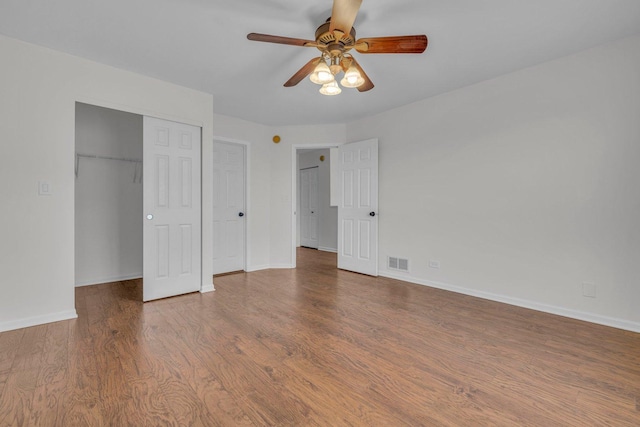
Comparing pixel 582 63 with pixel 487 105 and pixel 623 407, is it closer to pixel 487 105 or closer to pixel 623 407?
pixel 487 105

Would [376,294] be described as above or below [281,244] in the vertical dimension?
below

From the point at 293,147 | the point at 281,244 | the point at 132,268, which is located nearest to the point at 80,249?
the point at 132,268

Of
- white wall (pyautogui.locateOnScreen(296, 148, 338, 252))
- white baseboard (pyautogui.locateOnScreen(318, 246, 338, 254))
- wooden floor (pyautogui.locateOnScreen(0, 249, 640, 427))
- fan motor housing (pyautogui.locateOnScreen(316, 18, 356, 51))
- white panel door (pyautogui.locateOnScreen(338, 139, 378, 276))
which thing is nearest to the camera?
wooden floor (pyautogui.locateOnScreen(0, 249, 640, 427))

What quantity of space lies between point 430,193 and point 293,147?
241 centimetres

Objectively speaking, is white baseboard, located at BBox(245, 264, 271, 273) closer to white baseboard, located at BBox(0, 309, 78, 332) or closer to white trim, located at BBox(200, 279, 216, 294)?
white trim, located at BBox(200, 279, 216, 294)

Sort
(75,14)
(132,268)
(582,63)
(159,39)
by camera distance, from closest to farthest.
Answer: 1. (75,14)
2. (159,39)
3. (582,63)
4. (132,268)

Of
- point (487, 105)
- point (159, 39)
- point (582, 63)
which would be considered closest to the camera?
point (159, 39)

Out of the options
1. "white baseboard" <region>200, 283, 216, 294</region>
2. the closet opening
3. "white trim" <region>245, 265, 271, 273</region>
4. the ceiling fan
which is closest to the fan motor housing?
the ceiling fan

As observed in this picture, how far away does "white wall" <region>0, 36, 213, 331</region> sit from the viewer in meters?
2.54

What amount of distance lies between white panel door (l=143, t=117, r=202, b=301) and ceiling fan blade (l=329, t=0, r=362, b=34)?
2315 mm

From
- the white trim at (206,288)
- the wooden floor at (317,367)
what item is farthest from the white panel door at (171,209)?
the wooden floor at (317,367)

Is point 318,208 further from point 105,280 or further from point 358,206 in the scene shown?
point 105,280

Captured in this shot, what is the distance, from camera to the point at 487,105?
343 cm

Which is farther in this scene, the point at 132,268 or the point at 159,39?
the point at 132,268
